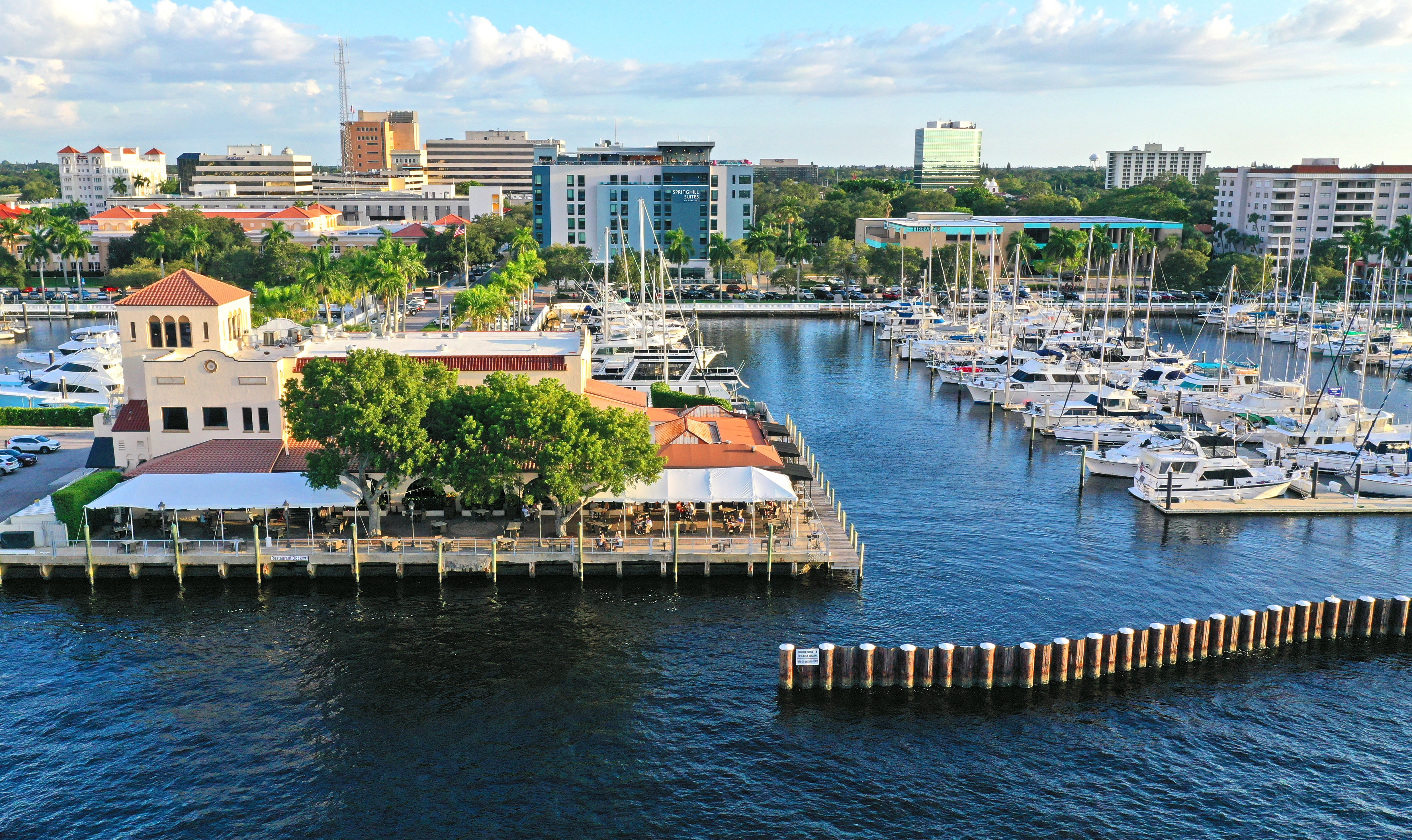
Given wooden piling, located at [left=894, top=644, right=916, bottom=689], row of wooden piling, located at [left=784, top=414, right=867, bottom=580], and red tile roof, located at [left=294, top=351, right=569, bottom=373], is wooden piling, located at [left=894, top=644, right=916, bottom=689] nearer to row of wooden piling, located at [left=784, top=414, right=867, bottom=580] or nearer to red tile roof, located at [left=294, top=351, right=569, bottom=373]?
row of wooden piling, located at [left=784, top=414, right=867, bottom=580]

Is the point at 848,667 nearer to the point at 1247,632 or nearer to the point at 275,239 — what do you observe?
the point at 1247,632

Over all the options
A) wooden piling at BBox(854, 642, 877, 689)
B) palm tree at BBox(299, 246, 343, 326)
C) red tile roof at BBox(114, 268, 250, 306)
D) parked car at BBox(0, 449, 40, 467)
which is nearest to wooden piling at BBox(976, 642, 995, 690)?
wooden piling at BBox(854, 642, 877, 689)

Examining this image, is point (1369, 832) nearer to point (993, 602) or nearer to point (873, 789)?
point (873, 789)

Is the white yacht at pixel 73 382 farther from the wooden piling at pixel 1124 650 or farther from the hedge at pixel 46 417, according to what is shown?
the wooden piling at pixel 1124 650

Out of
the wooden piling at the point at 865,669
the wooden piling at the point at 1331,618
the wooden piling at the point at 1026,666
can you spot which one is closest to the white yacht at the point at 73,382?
the wooden piling at the point at 865,669

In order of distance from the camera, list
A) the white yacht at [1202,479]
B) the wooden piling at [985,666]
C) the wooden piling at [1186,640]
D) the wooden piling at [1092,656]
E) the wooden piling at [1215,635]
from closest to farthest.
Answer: the wooden piling at [985,666], the wooden piling at [1092,656], the wooden piling at [1186,640], the wooden piling at [1215,635], the white yacht at [1202,479]
